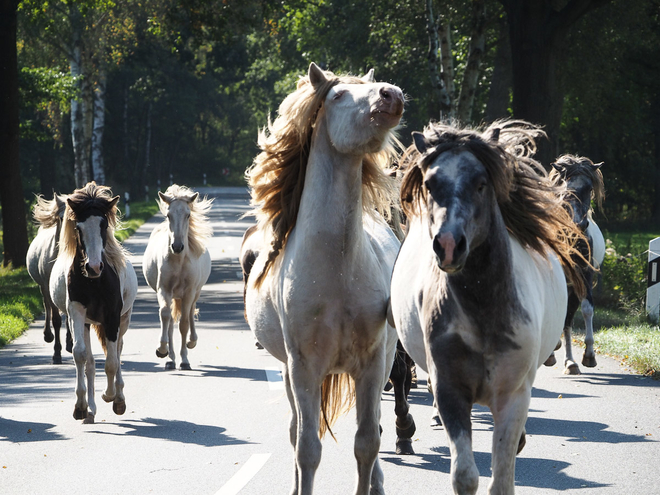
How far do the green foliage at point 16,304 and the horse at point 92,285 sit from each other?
179 inches

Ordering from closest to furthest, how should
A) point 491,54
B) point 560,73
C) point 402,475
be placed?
point 402,475 < point 560,73 < point 491,54

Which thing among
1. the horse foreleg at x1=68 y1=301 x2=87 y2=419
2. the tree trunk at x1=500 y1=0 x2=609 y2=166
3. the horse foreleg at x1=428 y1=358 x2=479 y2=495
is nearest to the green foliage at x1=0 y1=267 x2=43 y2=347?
the horse foreleg at x1=68 y1=301 x2=87 y2=419

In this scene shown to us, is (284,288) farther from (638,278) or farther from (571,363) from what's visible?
(638,278)

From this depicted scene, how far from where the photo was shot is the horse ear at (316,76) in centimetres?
513

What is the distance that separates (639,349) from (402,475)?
219 inches

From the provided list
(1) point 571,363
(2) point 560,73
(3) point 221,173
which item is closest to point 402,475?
(1) point 571,363

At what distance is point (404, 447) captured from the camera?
7.04m

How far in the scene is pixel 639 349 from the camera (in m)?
10.9

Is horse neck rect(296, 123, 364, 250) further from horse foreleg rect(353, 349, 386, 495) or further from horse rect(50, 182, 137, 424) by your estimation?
horse rect(50, 182, 137, 424)

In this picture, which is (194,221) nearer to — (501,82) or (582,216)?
(582,216)

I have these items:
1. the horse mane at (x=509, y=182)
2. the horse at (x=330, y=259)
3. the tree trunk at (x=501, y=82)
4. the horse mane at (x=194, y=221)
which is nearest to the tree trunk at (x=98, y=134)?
the tree trunk at (x=501, y=82)

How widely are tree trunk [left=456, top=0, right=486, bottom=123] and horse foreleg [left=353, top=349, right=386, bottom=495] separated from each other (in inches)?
598

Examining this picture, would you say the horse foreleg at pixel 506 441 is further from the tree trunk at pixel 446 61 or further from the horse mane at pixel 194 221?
the tree trunk at pixel 446 61

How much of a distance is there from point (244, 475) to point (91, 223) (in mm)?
3197
